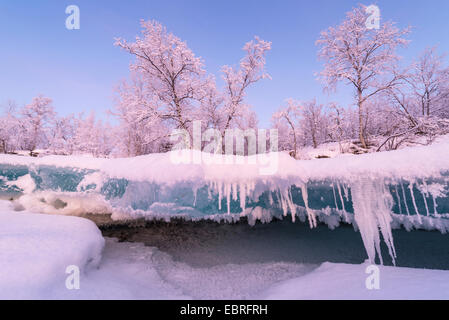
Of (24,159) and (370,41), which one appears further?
(370,41)

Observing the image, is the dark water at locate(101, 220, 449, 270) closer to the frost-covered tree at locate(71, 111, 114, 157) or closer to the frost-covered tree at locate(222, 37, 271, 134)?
the frost-covered tree at locate(222, 37, 271, 134)

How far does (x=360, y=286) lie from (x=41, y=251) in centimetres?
466

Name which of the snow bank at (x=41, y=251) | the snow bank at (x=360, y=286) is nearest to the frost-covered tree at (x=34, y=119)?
the snow bank at (x=41, y=251)

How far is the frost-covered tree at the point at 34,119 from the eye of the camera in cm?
2092

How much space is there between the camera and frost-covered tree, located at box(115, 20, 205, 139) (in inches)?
406

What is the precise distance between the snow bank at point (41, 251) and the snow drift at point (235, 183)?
3.82 ft

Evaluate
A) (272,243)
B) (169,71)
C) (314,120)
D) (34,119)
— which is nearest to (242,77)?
(169,71)

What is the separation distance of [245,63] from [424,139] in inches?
394

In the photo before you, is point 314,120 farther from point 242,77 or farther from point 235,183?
point 235,183

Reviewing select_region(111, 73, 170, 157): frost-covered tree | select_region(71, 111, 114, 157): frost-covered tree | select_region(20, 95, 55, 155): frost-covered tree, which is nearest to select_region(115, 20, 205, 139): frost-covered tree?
select_region(111, 73, 170, 157): frost-covered tree

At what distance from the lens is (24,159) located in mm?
4875

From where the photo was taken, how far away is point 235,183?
4070 mm

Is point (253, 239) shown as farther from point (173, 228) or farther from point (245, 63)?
point (245, 63)

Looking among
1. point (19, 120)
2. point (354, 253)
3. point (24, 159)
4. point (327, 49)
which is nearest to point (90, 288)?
point (24, 159)
